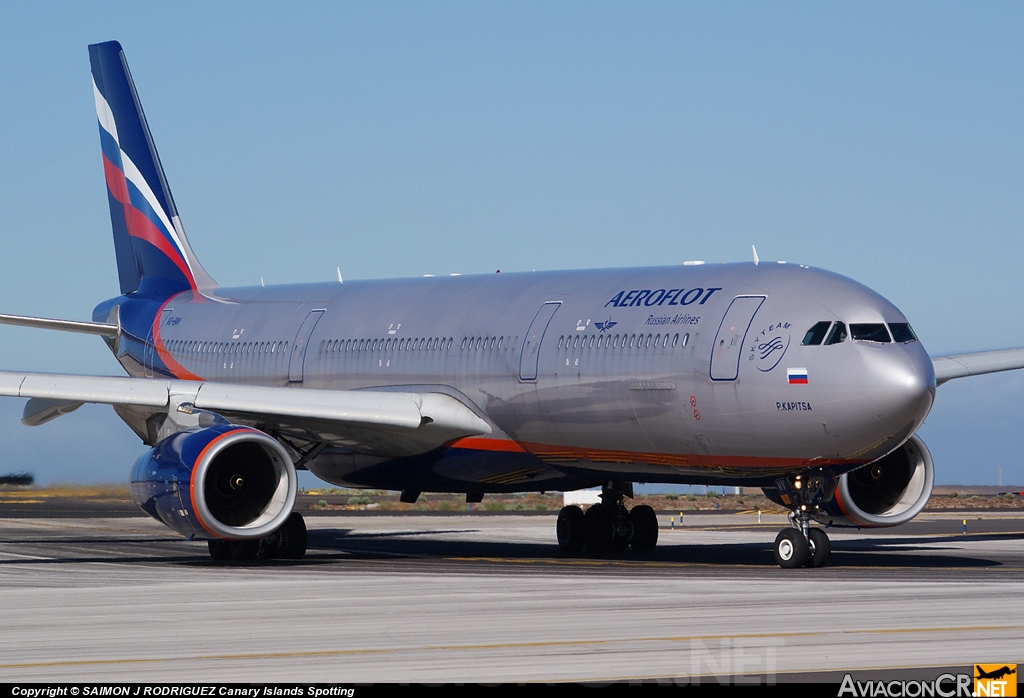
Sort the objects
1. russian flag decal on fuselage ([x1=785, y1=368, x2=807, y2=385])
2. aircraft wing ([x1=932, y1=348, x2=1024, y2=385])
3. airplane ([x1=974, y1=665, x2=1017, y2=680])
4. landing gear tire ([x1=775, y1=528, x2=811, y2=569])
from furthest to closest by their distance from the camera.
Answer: aircraft wing ([x1=932, y1=348, x2=1024, y2=385]), landing gear tire ([x1=775, y1=528, x2=811, y2=569]), russian flag decal on fuselage ([x1=785, y1=368, x2=807, y2=385]), airplane ([x1=974, y1=665, x2=1017, y2=680])

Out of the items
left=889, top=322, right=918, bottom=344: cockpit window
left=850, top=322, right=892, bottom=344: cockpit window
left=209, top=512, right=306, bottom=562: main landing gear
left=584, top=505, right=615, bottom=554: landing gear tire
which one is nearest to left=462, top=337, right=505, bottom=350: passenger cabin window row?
left=209, top=512, right=306, bottom=562: main landing gear

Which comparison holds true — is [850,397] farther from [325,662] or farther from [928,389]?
[325,662]

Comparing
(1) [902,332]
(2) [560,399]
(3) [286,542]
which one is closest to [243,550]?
(3) [286,542]

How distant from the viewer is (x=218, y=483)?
68.9 ft

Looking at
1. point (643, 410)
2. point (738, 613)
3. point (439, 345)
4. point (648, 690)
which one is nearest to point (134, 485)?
point (439, 345)

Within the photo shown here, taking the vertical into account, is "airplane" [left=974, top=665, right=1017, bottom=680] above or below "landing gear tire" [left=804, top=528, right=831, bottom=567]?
below

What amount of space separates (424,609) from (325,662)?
3716 mm

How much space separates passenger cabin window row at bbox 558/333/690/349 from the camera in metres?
19.8

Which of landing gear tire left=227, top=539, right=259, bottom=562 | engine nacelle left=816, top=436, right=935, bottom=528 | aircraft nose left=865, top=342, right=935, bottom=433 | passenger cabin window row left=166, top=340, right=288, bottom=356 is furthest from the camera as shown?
passenger cabin window row left=166, top=340, right=288, bottom=356

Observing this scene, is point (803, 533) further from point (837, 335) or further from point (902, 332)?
point (902, 332)

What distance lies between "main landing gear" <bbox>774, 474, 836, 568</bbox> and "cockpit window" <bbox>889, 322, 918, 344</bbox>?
198 centimetres

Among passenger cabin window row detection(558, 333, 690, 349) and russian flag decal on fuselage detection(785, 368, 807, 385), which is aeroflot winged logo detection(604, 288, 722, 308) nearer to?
passenger cabin window row detection(558, 333, 690, 349)

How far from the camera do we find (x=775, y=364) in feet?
61.2

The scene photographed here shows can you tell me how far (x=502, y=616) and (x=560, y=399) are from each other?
7.77 metres
